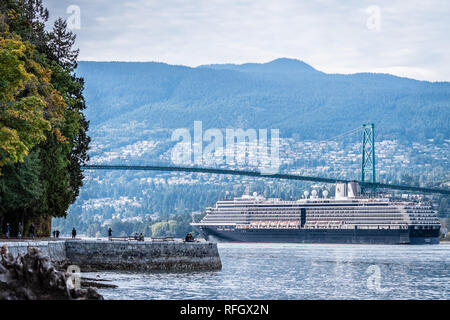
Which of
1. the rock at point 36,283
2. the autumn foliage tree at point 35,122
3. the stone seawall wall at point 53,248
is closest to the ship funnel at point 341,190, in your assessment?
the autumn foliage tree at point 35,122

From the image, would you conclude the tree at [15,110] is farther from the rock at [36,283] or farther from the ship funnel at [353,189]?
the ship funnel at [353,189]

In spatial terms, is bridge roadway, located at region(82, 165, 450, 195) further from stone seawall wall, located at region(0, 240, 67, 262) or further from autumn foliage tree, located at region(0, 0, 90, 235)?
stone seawall wall, located at region(0, 240, 67, 262)

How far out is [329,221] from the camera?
326ft

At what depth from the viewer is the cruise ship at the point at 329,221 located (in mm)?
95688

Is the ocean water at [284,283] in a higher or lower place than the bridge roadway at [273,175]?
lower

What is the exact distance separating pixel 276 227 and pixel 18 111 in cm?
7801

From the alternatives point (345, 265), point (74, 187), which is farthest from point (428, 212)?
point (74, 187)

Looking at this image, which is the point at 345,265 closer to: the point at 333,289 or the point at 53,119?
the point at 333,289

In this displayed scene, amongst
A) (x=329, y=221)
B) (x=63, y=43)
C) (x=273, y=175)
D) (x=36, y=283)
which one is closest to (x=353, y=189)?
(x=329, y=221)

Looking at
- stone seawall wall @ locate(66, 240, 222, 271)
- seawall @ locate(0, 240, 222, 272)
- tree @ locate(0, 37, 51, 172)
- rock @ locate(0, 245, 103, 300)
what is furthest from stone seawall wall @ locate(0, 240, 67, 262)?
rock @ locate(0, 245, 103, 300)

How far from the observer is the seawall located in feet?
101

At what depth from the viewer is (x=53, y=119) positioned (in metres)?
29.3

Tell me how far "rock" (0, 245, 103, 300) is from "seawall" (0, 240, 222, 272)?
12.2 metres

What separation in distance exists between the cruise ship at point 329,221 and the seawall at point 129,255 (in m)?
62.1
